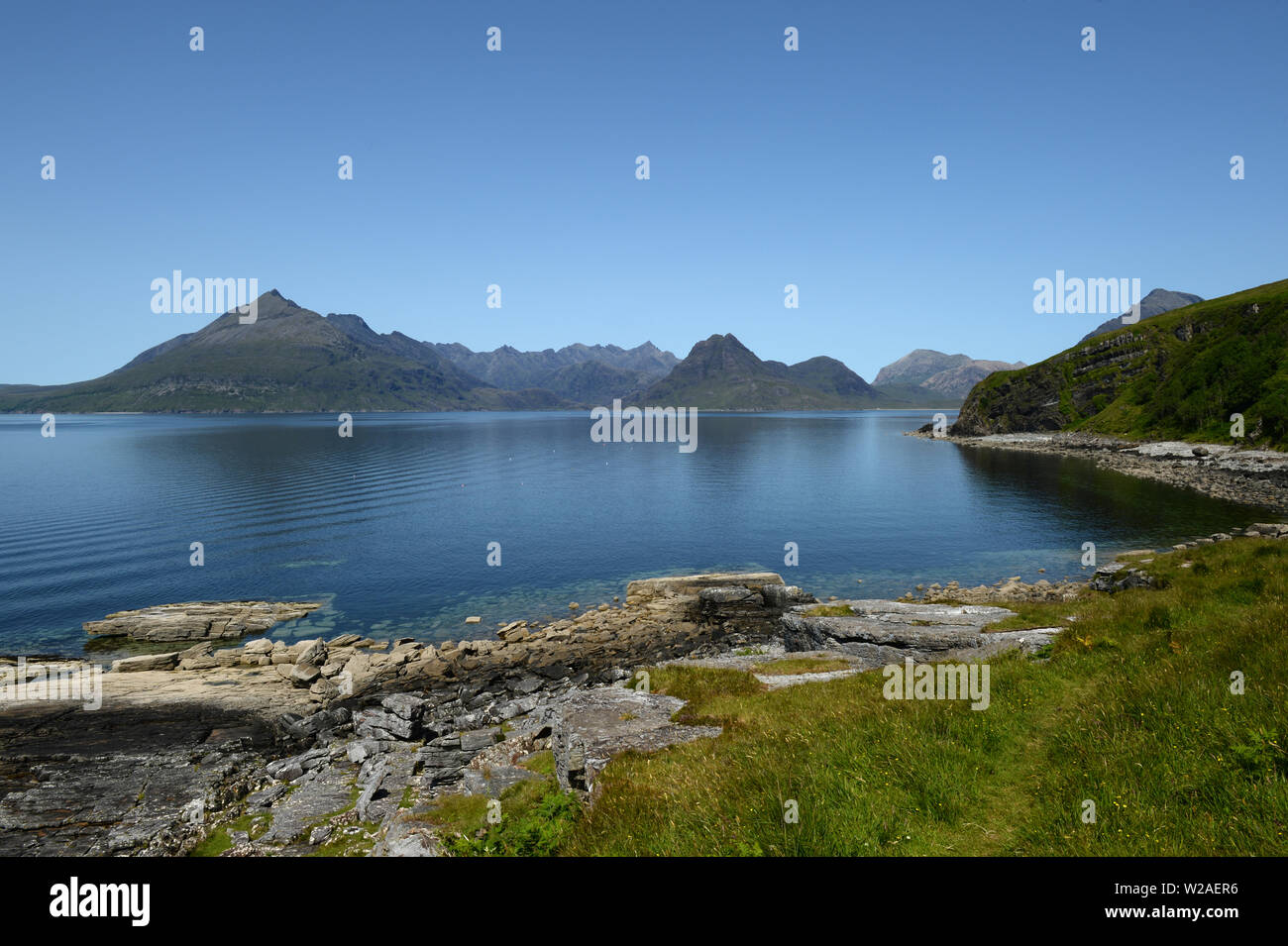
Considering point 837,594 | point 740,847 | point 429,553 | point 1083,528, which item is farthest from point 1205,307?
point 740,847

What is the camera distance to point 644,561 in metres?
57.1

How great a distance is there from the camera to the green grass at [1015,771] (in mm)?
7102

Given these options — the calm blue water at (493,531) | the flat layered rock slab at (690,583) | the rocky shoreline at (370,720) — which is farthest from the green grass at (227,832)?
the flat layered rock slab at (690,583)

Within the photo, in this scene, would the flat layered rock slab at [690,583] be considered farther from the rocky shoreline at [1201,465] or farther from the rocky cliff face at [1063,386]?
the rocky cliff face at [1063,386]

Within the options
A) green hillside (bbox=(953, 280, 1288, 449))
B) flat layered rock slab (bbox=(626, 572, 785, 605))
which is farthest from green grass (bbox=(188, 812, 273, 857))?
green hillside (bbox=(953, 280, 1288, 449))

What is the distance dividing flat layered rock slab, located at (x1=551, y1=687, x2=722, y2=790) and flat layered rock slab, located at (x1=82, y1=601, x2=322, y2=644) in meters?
34.4

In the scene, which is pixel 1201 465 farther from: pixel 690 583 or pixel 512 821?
pixel 512 821

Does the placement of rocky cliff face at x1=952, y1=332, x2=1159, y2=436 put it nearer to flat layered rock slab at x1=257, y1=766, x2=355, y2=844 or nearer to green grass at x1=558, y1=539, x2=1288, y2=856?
green grass at x1=558, y1=539, x2=1288, y2=856

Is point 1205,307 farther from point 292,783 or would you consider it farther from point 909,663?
point 292,783

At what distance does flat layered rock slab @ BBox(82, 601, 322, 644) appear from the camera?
126 ft

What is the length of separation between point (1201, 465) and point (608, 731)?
412 ft

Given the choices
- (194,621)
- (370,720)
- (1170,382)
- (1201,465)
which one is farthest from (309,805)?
(1170,382)

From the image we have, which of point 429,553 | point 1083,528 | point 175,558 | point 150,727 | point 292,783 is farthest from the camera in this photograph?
point 1083,528
